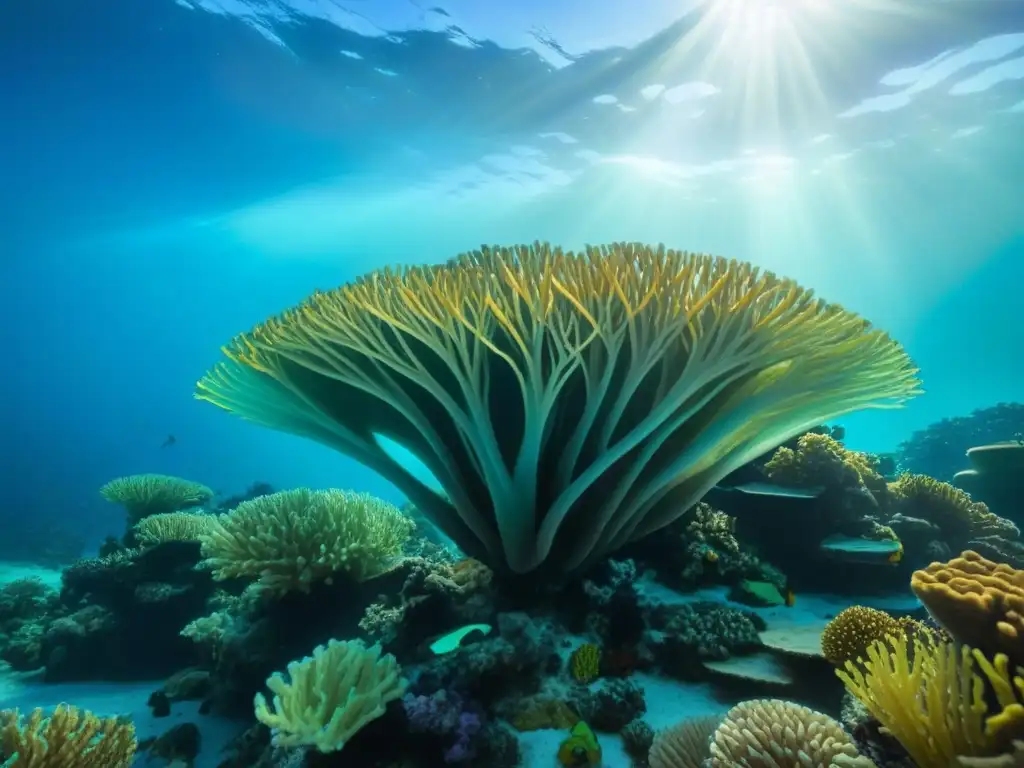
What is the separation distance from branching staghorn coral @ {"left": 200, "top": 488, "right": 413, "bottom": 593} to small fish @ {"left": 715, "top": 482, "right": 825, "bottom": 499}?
416 cm

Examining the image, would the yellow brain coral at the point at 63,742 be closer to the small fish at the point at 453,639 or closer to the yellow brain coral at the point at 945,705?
the small fish at the point at 453,639

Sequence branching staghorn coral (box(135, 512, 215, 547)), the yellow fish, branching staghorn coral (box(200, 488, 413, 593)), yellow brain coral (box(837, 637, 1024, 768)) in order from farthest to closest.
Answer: branching staghorn coral (box(135, 512, 215, 547)) → branching staghorn coral (box(200, 488, 413, 593)) → the yellow fish → yellow brain coral (box(837, 637, 1024, 768))

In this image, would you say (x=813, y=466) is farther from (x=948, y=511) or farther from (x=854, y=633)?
(x=854, y=633)

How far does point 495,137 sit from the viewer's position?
86.4ft

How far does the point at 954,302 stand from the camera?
6009cm

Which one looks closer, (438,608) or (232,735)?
(438,608)

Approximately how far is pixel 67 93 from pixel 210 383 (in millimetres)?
25354

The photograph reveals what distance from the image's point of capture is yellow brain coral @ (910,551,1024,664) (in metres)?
2.20

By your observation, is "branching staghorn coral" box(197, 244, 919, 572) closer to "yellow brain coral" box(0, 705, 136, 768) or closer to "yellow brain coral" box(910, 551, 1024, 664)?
"yellow brain coral" box(910, 551, 1024, 664)

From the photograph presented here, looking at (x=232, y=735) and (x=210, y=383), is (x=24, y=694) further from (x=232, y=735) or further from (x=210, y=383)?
(x=210, y=383)

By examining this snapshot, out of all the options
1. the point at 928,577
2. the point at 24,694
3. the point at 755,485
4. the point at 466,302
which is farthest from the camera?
the point at 24,694

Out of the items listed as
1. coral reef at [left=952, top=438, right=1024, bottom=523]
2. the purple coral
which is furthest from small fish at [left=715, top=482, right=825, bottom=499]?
coral reef at [left=952, top=438, right=1024, bottom=523]

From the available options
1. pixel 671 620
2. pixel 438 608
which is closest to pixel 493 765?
pixel 438 608

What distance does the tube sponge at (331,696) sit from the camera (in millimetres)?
3223
